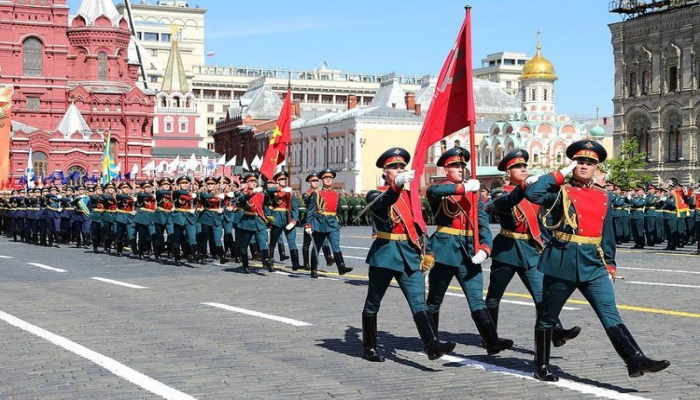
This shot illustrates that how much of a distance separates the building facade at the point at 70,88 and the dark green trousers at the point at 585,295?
2683 inches

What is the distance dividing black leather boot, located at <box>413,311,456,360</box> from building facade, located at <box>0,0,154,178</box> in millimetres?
67256

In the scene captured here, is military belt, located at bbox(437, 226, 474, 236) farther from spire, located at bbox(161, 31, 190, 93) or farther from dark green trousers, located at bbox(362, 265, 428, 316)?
spire, located at bbox(161, 31, 190, 93)

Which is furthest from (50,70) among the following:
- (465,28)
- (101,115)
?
(465,28)

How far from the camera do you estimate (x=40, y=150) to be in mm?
76500

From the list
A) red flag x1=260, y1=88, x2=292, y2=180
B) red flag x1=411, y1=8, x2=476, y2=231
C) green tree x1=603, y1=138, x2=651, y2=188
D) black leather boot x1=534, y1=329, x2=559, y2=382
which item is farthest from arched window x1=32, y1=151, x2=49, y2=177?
black leather boot x1=534, y1=329, x2=559, y2=382

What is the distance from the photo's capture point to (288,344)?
10625 millimetres

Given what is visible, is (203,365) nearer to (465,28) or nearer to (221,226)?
(465,28)

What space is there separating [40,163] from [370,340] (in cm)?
7042

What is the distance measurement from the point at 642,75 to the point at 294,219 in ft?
195

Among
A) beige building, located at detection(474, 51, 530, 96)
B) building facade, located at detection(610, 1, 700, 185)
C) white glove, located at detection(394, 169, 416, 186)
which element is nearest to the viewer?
white glove, located at detection(394, 169, 416, 186)

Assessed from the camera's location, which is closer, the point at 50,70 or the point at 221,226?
the point at 221,226

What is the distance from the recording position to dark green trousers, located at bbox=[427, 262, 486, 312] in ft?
31.2

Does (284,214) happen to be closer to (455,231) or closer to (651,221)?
(455,231)

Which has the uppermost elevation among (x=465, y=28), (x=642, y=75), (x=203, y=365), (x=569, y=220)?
(x=642, y=75)
